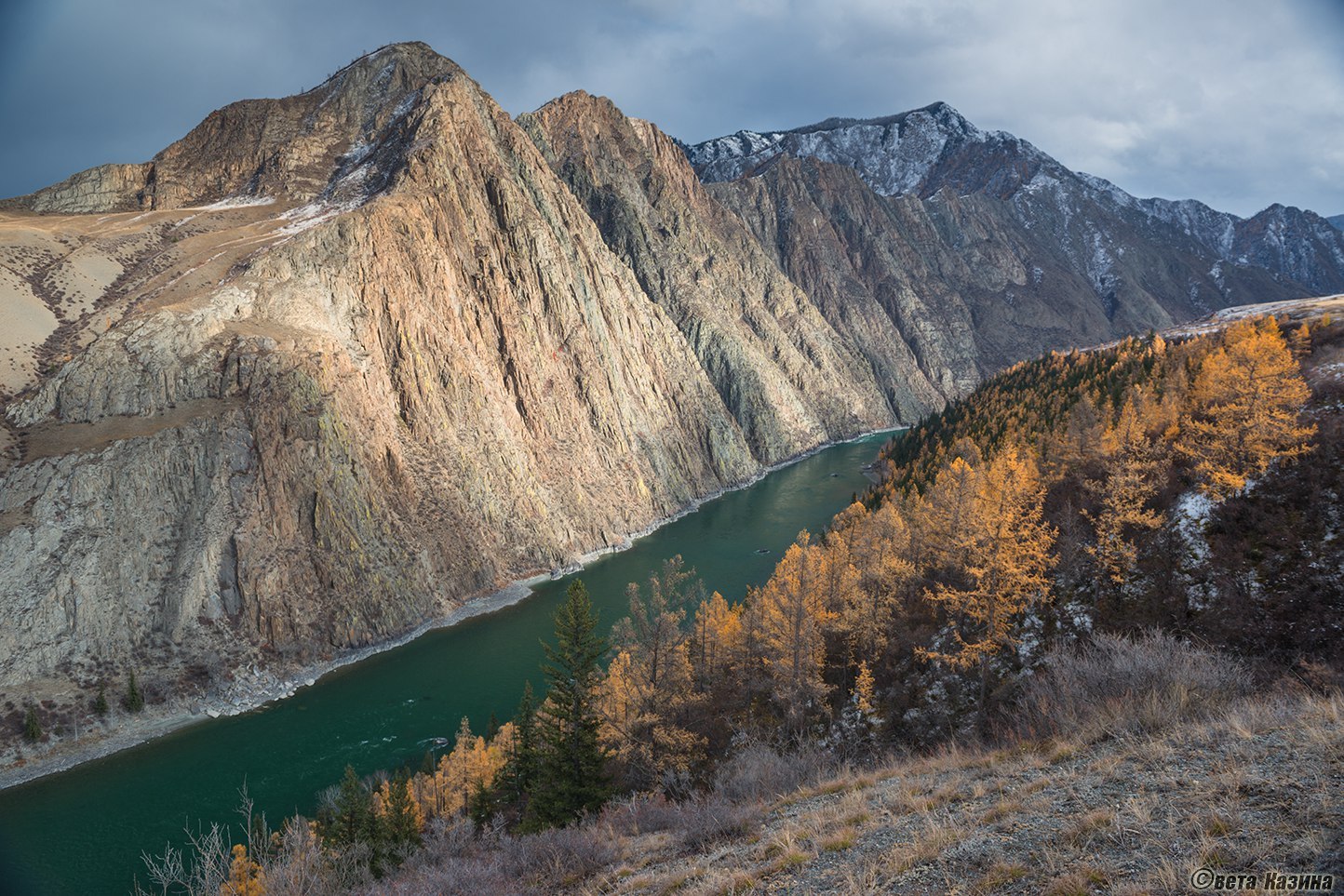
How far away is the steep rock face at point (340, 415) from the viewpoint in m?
47.3

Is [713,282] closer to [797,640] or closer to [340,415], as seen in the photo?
[340,415]

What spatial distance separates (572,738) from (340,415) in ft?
155

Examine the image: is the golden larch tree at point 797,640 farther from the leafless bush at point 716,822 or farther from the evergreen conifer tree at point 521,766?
the leafless bush at point 716,822

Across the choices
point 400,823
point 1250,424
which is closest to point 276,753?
point 400,823

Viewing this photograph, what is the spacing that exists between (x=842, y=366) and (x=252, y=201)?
149252 mm

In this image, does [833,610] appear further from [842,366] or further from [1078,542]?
[842,366]

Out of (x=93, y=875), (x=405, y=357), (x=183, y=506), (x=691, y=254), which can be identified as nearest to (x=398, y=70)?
(x=405, y=357)

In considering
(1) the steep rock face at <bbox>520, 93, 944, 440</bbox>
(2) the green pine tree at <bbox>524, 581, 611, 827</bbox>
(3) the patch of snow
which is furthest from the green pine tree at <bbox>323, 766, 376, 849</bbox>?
(1) the steep rock face at <bbox>520, 93, 944, 440</bbox>

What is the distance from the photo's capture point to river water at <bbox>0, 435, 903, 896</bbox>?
32656mm

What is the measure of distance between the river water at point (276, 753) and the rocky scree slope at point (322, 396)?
5.03 metres

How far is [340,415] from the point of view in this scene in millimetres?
59688

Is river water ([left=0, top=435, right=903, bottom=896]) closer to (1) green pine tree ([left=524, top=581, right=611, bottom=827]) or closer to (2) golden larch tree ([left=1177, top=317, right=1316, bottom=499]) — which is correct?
(1) green pine tree ([left=524, top=581, right=611, bottom=827])

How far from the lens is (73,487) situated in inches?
1869

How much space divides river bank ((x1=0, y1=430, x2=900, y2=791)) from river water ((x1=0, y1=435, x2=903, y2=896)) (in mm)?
649
